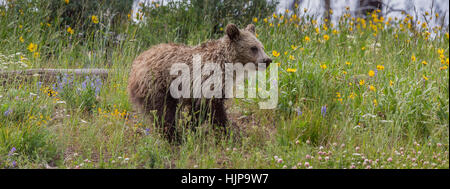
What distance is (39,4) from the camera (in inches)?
299

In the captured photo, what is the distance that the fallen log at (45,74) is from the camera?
5.80 meters

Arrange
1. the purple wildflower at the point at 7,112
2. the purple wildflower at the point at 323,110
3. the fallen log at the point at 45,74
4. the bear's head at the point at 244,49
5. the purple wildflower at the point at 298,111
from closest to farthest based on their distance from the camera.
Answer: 1. the purple wildflower at the point at 7,112
2. the purple wildflower at the point at 323,110
3. the purple wildflower at the point at 298,111
4. the bear's head at the point at 244,49
5. the fallen log at the point at 45,74

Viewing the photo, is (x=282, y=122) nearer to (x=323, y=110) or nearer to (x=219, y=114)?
(x=323, y=110)

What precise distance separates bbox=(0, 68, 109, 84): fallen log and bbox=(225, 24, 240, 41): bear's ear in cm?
235

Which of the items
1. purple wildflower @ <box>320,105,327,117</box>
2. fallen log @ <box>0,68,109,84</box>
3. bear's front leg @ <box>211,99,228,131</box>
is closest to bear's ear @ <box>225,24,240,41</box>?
bear's front leg @ <box>211,99,228,131</box>

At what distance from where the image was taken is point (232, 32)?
4879 millimetres

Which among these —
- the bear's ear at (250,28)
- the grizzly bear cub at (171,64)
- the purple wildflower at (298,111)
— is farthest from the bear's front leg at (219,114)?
the bear's ear at (250,28)

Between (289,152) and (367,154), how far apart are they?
0.74m

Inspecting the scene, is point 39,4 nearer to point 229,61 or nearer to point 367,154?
point 229,61

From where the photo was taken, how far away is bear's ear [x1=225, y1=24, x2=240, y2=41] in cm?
482

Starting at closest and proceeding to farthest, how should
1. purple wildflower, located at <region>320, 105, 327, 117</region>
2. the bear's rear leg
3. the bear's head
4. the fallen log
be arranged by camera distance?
purple wildflower, located at <region>320, 105, 327, 117</region>
the bear's rear leg
the bear's head
the fallen log

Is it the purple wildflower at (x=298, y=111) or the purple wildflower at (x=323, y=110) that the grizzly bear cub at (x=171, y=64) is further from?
the purple wildflower at (x=323, y=110)

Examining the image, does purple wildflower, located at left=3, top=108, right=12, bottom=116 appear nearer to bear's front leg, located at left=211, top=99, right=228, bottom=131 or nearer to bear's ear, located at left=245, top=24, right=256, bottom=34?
bear's front leg, located at left=211, top=99, right=228, bottom=131
